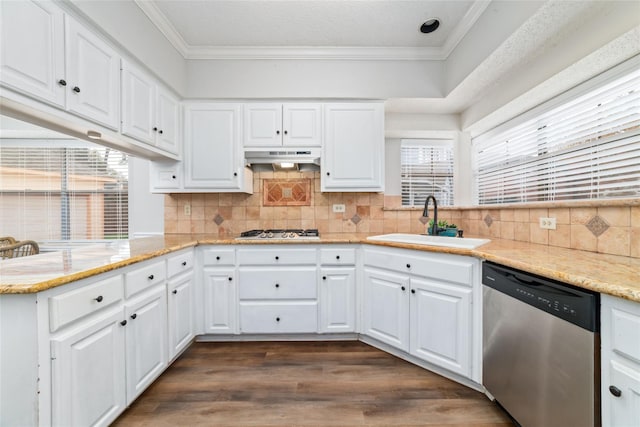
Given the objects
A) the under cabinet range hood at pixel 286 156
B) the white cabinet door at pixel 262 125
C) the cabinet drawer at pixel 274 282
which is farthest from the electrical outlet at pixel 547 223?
the white cabinet door at pixel 262 125

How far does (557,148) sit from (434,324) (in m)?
1.62

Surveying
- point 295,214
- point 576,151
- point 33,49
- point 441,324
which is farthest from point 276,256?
point 576,151

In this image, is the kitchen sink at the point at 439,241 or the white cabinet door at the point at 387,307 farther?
the white cabinet door at the point at 387,307

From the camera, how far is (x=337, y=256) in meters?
2.21

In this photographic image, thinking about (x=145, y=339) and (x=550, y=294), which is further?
(x=145, y=339)

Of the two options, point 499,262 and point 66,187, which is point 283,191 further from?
point 66,187

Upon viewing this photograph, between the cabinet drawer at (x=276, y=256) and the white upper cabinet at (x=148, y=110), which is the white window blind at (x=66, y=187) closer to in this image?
the white upper cabinet at (x=148, y=110)

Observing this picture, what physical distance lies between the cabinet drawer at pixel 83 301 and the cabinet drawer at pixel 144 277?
0.06 meters

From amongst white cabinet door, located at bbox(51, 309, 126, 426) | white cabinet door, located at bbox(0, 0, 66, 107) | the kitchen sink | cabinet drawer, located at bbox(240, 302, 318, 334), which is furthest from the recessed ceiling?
cabinet drawer, located at bbox(240, 302, 318, 334)

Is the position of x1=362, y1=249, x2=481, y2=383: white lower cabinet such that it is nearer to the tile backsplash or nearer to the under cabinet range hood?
the tile backsplash

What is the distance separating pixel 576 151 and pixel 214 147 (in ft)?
9.56

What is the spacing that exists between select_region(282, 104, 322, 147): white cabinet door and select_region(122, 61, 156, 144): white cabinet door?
1.10 meters

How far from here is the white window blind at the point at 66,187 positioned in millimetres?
3025

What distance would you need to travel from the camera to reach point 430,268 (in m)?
1.74
